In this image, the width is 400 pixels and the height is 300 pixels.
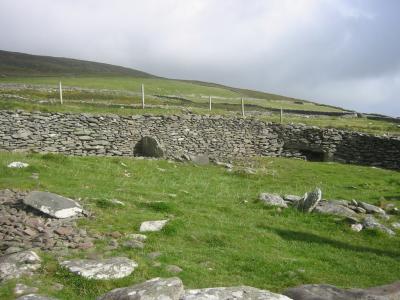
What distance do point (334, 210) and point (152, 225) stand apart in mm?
6093

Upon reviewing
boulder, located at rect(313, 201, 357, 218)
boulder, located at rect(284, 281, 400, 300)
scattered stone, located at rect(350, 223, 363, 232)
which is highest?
boulder, located at rect(284, 281, 400, 300)

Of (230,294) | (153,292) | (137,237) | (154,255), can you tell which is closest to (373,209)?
(137,237)

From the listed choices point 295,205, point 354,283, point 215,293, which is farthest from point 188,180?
point 215,293

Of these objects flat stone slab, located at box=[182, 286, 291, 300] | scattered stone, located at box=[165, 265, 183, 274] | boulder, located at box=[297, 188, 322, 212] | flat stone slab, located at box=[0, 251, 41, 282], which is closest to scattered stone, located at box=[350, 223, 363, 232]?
boulder, located at box=[297, 188, 322, 212]

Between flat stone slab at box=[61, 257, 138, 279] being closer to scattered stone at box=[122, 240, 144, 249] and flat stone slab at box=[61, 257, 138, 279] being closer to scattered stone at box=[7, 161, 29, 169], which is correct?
scattered stone at box=[122, 240, 144, 249]

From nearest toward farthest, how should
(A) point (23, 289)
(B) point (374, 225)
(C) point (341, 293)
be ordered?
(C) point (341, 293)
(A) point (23, 289)
(B) point (374, 225)

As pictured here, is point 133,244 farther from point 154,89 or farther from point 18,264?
point 154,89

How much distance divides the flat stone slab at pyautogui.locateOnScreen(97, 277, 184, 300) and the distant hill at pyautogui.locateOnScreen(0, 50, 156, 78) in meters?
111

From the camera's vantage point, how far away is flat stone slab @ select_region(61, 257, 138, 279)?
9291mm

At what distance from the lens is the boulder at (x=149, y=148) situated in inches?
1069

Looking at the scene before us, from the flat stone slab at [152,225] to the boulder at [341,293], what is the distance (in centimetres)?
465

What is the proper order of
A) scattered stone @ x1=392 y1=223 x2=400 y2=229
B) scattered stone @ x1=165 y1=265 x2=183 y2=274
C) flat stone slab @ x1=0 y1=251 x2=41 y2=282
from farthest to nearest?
scattered stone @ x1=392 y1=223 x2=400 y2=229
scattered stone @ x1=165 y1=265 x2=183 y2=274
flat stone slab @ x1=0 y1=251 x2=41 y2=282

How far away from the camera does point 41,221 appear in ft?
38.3

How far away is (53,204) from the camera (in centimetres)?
1231
